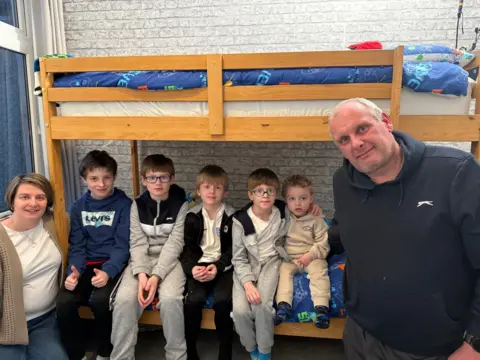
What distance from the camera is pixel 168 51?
9.24 feet

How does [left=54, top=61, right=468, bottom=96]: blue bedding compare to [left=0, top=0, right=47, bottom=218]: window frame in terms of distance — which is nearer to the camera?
[left=54, top=61, right=468, bottom=96]: blue bedding

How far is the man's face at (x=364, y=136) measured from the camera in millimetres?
Result: 1113

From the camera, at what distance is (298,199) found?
196cm

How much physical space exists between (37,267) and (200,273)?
2.62 ft

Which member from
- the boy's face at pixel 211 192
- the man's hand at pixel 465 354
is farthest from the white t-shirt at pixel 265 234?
the man's hand at pixel 465 354

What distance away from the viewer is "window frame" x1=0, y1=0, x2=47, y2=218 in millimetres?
2498

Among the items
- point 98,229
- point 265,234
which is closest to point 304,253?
point 265,234

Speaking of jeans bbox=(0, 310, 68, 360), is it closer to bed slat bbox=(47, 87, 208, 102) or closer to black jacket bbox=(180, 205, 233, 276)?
black jacket bbox=(180, 205, 233, 276)

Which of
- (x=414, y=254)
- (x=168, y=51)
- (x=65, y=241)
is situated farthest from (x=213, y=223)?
(x=168, y=51)

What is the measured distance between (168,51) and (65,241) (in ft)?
5.37

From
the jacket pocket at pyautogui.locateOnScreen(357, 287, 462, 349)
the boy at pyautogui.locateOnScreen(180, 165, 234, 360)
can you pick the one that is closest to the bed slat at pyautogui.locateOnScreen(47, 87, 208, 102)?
the boy at pyautogui.locateOnScreen(180, 165, 234, 360)

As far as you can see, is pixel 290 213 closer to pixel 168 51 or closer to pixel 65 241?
pixel 65 241

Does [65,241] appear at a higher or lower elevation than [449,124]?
lower

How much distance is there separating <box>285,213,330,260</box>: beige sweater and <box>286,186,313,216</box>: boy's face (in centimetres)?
6
